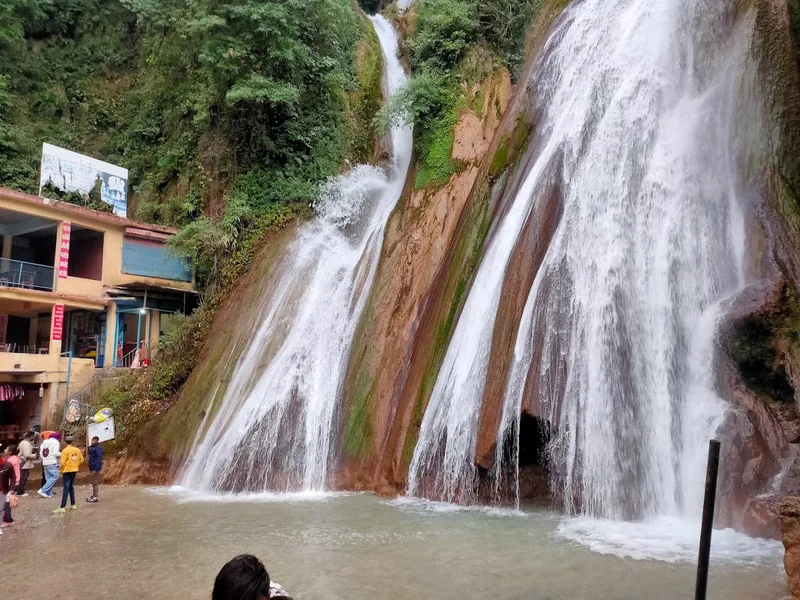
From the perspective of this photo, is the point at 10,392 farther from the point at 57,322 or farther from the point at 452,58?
the point at 452,58

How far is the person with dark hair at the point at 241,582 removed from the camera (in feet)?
7.36

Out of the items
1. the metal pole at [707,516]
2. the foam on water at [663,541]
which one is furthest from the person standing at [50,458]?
the metal pole at [707,516]

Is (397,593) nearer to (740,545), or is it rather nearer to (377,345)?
(740,545)

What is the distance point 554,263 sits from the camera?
10086 millimetres

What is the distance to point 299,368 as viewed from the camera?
13180mm

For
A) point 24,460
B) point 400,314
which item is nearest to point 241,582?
point 400,314

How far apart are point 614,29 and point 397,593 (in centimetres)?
1222

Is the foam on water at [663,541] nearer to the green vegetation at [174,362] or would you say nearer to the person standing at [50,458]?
the person standing at [50,458]

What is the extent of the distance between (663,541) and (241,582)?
596 centimetres

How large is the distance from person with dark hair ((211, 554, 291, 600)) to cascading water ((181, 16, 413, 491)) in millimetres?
9400

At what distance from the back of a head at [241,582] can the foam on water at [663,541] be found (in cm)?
519

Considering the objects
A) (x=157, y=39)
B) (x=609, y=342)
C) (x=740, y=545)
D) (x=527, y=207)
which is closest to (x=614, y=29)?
(x=527, y=207)

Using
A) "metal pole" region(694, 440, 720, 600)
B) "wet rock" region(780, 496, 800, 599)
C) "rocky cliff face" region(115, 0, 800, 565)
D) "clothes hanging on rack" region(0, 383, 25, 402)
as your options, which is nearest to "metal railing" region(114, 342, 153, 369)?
"clothes hanging on rack" region(0, 383, 25, 402)

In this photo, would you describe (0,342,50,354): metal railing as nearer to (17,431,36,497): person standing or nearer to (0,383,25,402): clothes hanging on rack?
(0,383,25,402): clothes hanging on rack
